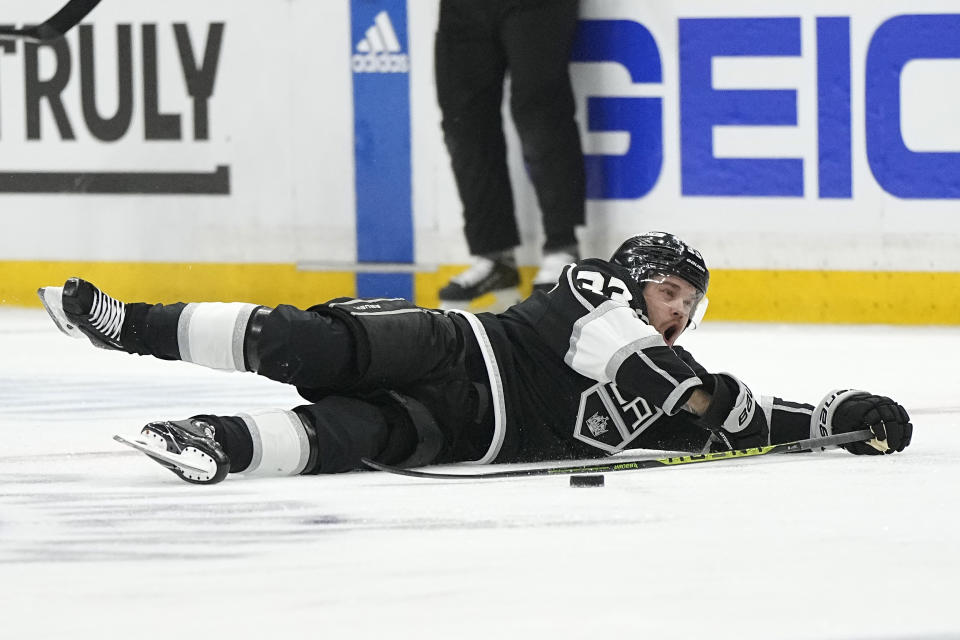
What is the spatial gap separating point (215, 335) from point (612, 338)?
690mm

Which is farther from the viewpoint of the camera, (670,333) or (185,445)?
(670,333)

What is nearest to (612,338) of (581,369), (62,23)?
(581,369)

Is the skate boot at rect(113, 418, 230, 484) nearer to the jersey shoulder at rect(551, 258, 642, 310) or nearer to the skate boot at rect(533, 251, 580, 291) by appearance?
the jersey shoulder at rect(551, 258, 642, 310)

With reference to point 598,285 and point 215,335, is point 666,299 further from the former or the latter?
point 215,335

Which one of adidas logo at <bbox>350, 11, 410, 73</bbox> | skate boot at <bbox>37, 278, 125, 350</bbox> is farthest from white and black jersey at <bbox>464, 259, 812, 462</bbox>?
adidas logo at <bbox>350, 11, 410, 73</bbox>

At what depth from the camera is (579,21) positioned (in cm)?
590

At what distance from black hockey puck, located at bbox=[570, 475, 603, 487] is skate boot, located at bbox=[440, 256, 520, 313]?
3.00m

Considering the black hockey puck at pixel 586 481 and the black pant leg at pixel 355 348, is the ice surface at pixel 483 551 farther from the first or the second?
the black pant leg at pixel 355 348

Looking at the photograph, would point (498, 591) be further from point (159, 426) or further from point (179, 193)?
point (179, 193)

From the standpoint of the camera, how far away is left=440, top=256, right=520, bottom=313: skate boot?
19.4ft

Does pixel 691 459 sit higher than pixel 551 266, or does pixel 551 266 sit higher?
pixel 551 266

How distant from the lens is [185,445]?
2742 mm

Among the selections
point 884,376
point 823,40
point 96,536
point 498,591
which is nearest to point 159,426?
point 96,536

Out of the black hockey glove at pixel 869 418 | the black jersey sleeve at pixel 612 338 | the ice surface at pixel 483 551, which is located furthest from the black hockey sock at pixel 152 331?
the black hockey glove at pixel 869 418
